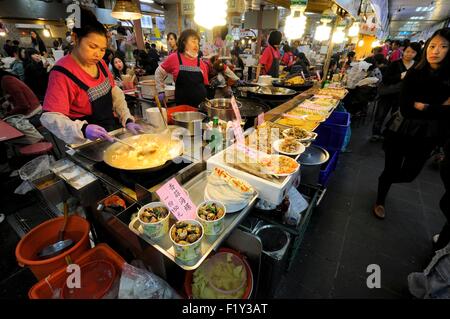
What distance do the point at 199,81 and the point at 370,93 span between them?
5.64 metres

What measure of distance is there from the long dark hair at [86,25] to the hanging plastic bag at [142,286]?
2.06m

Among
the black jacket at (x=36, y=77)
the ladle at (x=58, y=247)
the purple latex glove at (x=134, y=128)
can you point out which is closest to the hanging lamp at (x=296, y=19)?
the purple latex glove at (x=134, y=128)

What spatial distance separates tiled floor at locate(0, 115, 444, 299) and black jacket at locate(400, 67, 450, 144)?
1.42 meters

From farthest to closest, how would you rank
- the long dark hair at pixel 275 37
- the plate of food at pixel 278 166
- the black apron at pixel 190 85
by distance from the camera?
the long dark hair at pixel 275 37
the black apron at pixel 190 85
the plate of food at pixel 278 166

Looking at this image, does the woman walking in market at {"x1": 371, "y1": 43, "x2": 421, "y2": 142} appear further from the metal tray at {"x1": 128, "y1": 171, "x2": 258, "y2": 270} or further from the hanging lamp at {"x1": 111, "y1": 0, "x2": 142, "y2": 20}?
the hanging lamp at {"x1": 111, "y1": 0, "x2": 142, "y2": 20}

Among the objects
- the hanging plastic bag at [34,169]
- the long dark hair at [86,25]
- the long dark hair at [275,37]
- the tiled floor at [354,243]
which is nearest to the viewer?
the long dark hair at [86,25]

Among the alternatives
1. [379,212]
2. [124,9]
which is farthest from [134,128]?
[379,212]

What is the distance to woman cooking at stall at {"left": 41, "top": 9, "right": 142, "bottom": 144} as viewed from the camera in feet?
6.12

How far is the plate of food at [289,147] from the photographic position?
1981 mm

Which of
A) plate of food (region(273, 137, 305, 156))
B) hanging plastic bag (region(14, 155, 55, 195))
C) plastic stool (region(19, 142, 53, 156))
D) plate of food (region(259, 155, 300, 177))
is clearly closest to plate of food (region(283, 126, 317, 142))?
plate of food (region(273, 137, 305, 156))

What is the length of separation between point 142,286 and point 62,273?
731 millimetres

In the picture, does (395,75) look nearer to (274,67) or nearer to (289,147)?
(274,67)

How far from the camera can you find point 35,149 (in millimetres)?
3559

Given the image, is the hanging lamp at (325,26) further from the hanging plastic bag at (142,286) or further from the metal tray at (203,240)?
the hanging plastic bag at (142,286)
